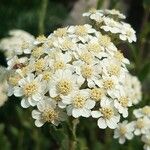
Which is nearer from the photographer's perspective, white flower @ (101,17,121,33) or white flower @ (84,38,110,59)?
white flower @ (84,38,110,59)

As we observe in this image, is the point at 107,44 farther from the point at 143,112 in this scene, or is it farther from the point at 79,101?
the point at 143,112

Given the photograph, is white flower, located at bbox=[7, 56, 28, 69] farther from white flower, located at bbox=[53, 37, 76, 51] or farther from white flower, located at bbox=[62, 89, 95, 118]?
white flower, located at bbox=[62, 89, 95, 118]

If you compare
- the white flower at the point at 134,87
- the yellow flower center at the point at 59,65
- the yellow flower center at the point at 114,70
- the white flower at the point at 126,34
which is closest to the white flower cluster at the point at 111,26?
the white flower at the point at 126,34

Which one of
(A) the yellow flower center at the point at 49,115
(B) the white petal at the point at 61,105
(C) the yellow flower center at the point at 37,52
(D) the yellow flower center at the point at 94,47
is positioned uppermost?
(D) the yellow flower center at the point at 94,47

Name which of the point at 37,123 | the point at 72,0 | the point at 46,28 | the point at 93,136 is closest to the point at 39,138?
the point at 93,136

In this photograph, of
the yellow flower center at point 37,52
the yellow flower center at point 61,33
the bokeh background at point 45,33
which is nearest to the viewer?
the yellow flower center at point 37,52

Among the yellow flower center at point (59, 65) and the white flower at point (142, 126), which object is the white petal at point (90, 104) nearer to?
the yellow flower center at point (59, 65)

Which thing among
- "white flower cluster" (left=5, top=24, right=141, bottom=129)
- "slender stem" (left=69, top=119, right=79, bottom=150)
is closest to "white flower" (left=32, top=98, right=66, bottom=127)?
"white flower cluster" (left=5, top=24, right=141, bottom=129)
